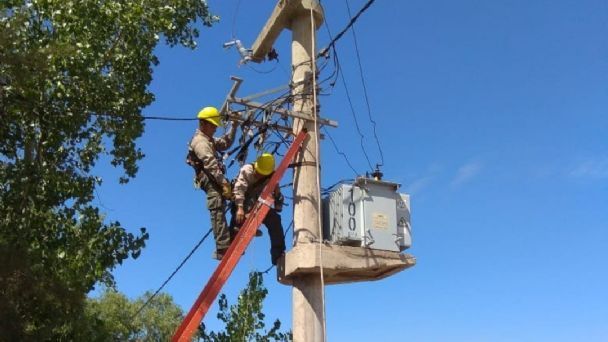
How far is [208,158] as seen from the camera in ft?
20.5

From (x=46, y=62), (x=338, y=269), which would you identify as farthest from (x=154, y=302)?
(x=338, y=269)

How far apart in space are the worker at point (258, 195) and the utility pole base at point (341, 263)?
380 millimetres

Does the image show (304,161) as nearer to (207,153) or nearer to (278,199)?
(278,199)

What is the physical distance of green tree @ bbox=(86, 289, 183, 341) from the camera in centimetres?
2756

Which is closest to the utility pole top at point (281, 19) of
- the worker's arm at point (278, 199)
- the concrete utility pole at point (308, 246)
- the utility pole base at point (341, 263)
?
the concrete utility pole at point (308, 246)

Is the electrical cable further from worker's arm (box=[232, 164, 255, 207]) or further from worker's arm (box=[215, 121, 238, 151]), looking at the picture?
worker's arm (box=[215, 121, 238, 151])

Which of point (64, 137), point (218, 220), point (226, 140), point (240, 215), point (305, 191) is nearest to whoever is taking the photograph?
point (305, 191)

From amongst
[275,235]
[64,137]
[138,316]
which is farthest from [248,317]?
[138,316]

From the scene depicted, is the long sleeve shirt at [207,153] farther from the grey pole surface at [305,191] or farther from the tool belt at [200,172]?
the grey pole surface at [305,191]

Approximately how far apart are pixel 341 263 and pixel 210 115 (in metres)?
2.15

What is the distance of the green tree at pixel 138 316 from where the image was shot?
2756 centimetres

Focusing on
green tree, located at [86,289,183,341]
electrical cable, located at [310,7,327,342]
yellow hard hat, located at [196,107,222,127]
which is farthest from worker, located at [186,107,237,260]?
green tree, located at [86,289,183,341]

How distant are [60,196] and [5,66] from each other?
269cm

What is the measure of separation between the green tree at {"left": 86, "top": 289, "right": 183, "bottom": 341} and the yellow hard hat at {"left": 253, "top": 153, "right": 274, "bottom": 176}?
21813mm
